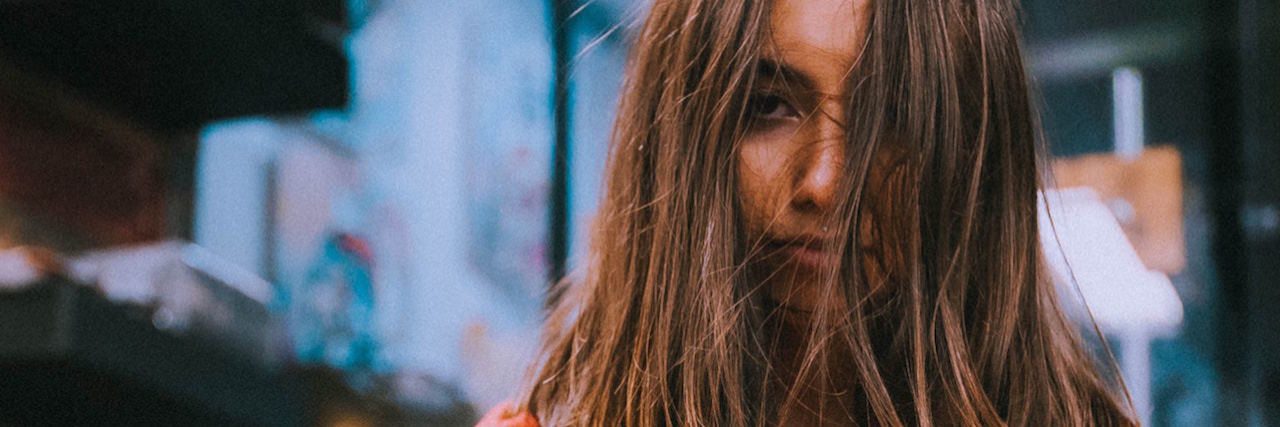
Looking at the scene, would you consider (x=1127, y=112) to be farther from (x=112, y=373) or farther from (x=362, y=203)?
(x=112, y=373)

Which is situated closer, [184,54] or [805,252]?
[805,252]

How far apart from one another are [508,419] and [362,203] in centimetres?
79

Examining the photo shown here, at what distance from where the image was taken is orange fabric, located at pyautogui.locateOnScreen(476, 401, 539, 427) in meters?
0.53

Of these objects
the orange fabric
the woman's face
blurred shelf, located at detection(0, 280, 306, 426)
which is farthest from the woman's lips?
blurred shelf, located at detection(0, 280, 306, 426)

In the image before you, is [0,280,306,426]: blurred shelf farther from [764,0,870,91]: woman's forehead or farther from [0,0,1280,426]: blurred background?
[764,0,870,91]: woman's forehead

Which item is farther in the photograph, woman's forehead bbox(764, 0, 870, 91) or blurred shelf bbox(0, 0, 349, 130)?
blurred shelf bbox(0, 0, 349, 130)

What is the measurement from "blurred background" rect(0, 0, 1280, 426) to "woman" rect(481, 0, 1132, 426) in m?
0.51

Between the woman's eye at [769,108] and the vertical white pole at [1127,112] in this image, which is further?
the vertical white pole at [1127,112]

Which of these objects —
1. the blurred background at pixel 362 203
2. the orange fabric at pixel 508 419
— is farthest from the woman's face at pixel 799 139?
the blurred background at pixel 362 203

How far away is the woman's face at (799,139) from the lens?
43 centimetres

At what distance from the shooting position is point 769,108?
45 cm

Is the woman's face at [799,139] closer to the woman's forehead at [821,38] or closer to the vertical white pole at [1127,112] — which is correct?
the woman's forehead at [821,38]

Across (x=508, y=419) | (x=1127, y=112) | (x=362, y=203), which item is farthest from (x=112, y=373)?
(x=1127, y=112)

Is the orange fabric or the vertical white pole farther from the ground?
the vertical white pole
